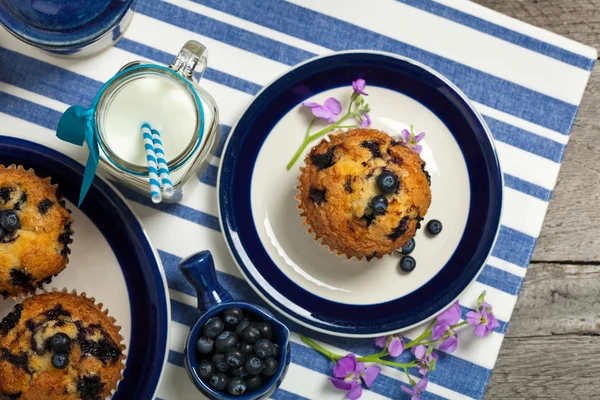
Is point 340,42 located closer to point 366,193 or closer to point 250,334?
point 366,193

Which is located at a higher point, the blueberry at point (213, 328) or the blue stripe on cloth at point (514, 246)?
the blue stripe on cloth at point (514, 246)

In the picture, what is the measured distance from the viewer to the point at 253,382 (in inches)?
68.7

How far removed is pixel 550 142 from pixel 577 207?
29 cm

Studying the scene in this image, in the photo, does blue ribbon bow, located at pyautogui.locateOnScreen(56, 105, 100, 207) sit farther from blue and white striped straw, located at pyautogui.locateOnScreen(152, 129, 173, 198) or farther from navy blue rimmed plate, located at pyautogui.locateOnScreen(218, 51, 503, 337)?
navy blue rimmed plate, located at pyautogui.locateOnScreen(218, 51, 503, 337)

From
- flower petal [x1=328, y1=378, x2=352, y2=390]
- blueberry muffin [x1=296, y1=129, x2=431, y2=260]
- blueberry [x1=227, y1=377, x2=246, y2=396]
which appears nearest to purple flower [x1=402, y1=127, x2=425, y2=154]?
blueberry muffin [x1=296, y1=129, x2=431, y2=260]

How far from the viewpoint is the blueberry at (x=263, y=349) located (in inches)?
67.6

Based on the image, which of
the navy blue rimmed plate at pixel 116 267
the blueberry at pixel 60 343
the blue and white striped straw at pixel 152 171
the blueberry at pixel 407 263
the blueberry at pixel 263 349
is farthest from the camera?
the blueberry at pixel 407 263

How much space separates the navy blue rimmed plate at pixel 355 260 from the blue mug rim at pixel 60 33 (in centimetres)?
47

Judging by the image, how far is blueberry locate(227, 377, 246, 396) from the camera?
1.72 metres

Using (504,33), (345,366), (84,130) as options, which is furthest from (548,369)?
(84,130)

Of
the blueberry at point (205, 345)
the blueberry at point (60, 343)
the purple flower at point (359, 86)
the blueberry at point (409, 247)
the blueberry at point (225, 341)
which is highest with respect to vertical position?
the purple flower at point (359, 86)

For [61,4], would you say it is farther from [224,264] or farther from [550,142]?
[550,142]

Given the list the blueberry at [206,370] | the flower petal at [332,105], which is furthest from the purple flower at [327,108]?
the blueberry at [206,370]

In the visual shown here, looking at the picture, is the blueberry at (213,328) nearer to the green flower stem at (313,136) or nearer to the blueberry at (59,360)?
the blueberry at (59,360)
